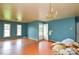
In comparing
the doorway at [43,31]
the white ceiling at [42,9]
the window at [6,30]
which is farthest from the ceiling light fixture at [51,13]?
the window at [6,30]

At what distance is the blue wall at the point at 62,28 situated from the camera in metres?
2.36

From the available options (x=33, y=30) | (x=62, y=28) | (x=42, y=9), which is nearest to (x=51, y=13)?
(x=42, y=9)

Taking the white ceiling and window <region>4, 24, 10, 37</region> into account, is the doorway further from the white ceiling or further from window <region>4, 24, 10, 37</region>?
window <region>4, 24, 10, 37</region>

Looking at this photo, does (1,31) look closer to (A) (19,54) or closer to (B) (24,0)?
(A) (19,54)

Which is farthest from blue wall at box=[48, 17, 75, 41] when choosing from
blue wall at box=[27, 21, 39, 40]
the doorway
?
blue wall at box=[27, 21, 39, 40]

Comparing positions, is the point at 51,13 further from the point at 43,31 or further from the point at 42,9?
the point at 43,31

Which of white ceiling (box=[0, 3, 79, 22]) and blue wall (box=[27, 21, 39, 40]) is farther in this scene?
blue wall (box=[27, 21, 39, 40])

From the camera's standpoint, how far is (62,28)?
2402 mm

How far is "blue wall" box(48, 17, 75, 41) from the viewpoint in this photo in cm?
236

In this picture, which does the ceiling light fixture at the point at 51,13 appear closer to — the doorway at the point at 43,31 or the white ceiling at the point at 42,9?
the white ceiling at the point at 42,9
